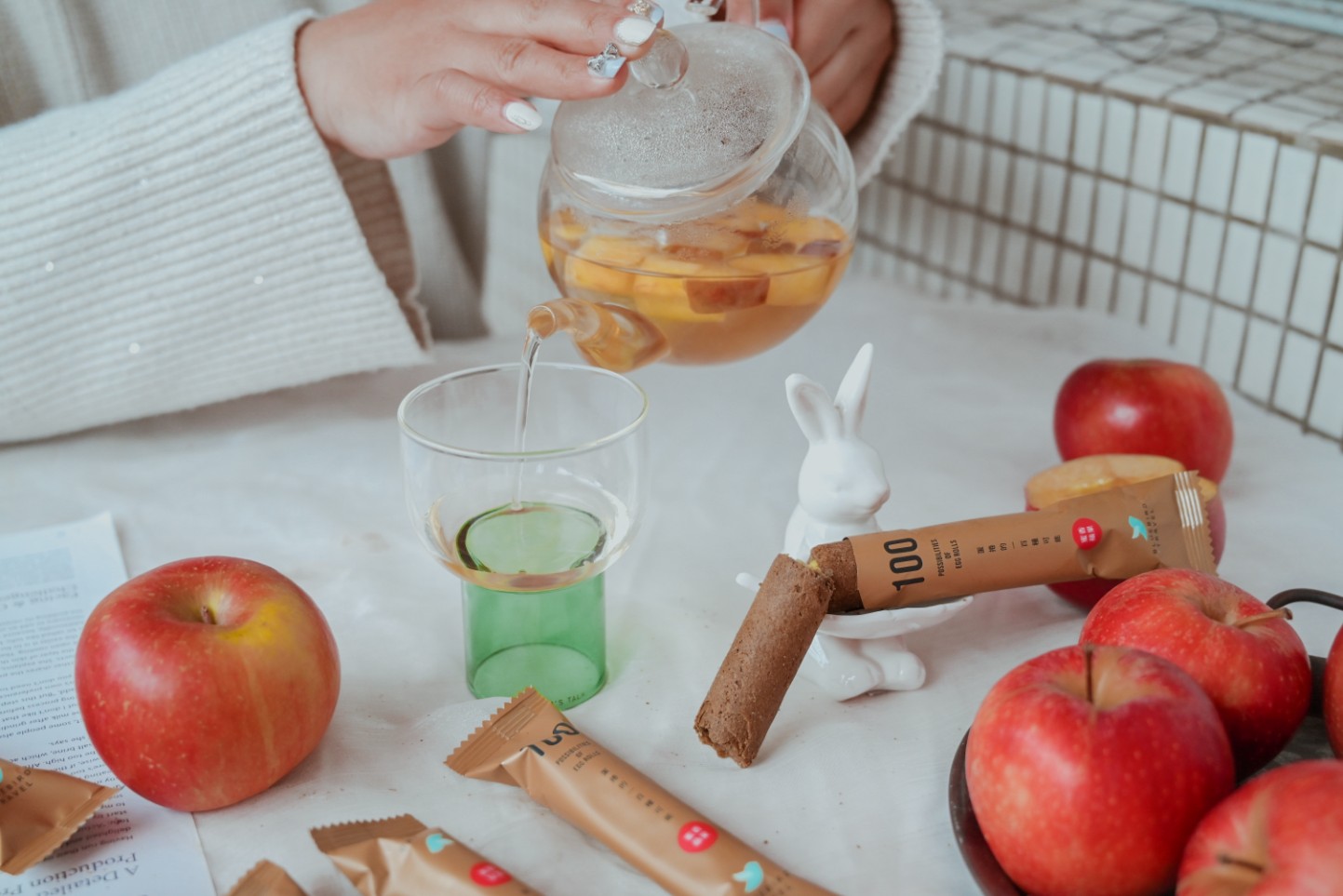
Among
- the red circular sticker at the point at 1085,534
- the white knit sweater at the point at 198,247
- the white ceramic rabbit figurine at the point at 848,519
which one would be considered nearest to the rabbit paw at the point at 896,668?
the white ceramic rabbit figurine at the point at 848,519

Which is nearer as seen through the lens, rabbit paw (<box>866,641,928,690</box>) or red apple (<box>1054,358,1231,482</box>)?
rabbit paw (<box>866,641,928,690</box>)

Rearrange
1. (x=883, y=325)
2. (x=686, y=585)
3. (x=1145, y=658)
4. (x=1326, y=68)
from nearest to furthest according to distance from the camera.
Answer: (x=1145, y=658) < (x=686, y=585) < (x=1326, y=68) < (x=883, y=325)

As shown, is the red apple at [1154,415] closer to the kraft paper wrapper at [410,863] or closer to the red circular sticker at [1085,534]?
the red circular sticker at [1085,534]

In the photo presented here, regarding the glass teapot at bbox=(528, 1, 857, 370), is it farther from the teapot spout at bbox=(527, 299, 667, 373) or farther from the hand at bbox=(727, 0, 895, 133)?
the hand at bbox=(727, 0, 895, 133)

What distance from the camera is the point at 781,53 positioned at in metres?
0.62

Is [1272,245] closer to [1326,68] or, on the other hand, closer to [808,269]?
[1326,68]

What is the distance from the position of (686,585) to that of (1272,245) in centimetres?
53

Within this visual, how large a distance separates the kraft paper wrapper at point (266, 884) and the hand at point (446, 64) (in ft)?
1.32

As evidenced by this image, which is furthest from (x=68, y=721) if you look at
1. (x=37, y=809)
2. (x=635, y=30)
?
(x=635, y=30)

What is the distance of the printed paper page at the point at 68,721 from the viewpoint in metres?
0.47

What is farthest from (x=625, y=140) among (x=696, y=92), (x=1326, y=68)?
(x=1326, y=68)

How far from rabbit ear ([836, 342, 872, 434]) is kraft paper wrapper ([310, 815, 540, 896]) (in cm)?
27

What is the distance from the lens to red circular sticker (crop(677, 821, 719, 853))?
46 centimetres

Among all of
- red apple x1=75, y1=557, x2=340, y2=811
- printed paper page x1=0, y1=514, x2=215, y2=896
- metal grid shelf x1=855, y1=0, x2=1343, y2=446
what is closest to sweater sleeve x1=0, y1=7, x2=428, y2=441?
printed paper page x1=0, y1=514, x2=215, y2=896
